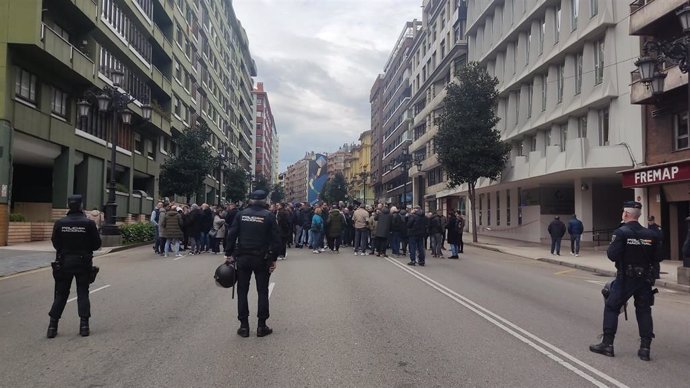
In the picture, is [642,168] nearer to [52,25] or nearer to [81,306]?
[81,306]

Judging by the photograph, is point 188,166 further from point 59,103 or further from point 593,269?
point 593,269

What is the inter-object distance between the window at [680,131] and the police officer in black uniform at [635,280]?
1615 cm

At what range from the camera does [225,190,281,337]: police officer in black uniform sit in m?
6.64

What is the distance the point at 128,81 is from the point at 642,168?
27.4 metres

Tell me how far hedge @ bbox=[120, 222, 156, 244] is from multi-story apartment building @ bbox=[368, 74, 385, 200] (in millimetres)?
A: 68060

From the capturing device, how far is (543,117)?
29.7 m

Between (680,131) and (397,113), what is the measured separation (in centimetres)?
5728

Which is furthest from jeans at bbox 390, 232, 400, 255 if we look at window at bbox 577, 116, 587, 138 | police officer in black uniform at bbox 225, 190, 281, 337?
Result: police officer in black uniform at bbox 225, 190, 281, 337

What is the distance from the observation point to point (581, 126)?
2664cm

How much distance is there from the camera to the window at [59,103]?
2359 centimetres

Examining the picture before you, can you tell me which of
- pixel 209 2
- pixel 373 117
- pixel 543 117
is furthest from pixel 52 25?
pixel 373 117

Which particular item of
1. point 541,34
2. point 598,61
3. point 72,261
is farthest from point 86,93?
point 541,34

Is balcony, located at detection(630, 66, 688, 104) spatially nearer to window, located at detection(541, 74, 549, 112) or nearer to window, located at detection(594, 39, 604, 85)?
window, located at detection(594, 39, 604, 85)

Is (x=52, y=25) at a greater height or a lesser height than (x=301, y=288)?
greater
